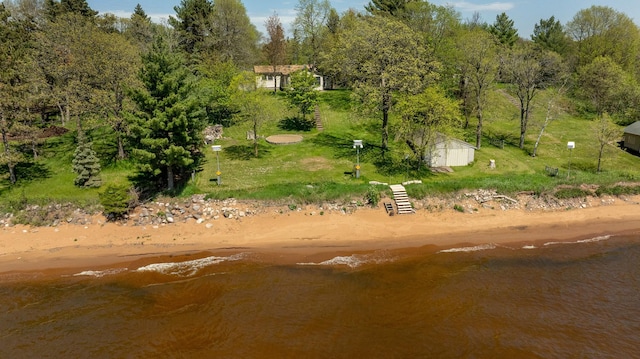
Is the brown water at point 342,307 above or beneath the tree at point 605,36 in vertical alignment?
beneath

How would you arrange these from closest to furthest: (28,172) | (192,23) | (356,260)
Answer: (356,260) → (28,172) → (192,23)

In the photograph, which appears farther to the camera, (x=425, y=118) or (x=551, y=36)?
(x=551, y=36)

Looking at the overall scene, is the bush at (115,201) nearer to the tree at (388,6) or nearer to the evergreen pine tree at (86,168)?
the evergreen pine tree at (86,168)

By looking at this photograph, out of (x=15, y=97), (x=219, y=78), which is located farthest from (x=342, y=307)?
(x=219, y=78)

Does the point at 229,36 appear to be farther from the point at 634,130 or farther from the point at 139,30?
the point at 634,130

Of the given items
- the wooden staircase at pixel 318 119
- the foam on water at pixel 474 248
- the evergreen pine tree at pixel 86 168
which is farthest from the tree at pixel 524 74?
the evergreen pine tree at pixel 86 168

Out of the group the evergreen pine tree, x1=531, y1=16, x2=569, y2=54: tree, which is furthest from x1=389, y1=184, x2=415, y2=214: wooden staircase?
x1=531, y1=16, x2=569, y2=54: tree

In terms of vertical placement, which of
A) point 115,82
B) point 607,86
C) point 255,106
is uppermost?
point 607,86

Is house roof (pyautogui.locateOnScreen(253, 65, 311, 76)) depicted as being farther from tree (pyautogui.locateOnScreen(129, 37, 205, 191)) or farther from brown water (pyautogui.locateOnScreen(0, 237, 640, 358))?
brown water (pyautogui.locateOnScreen(0, 237, 640, 358))
